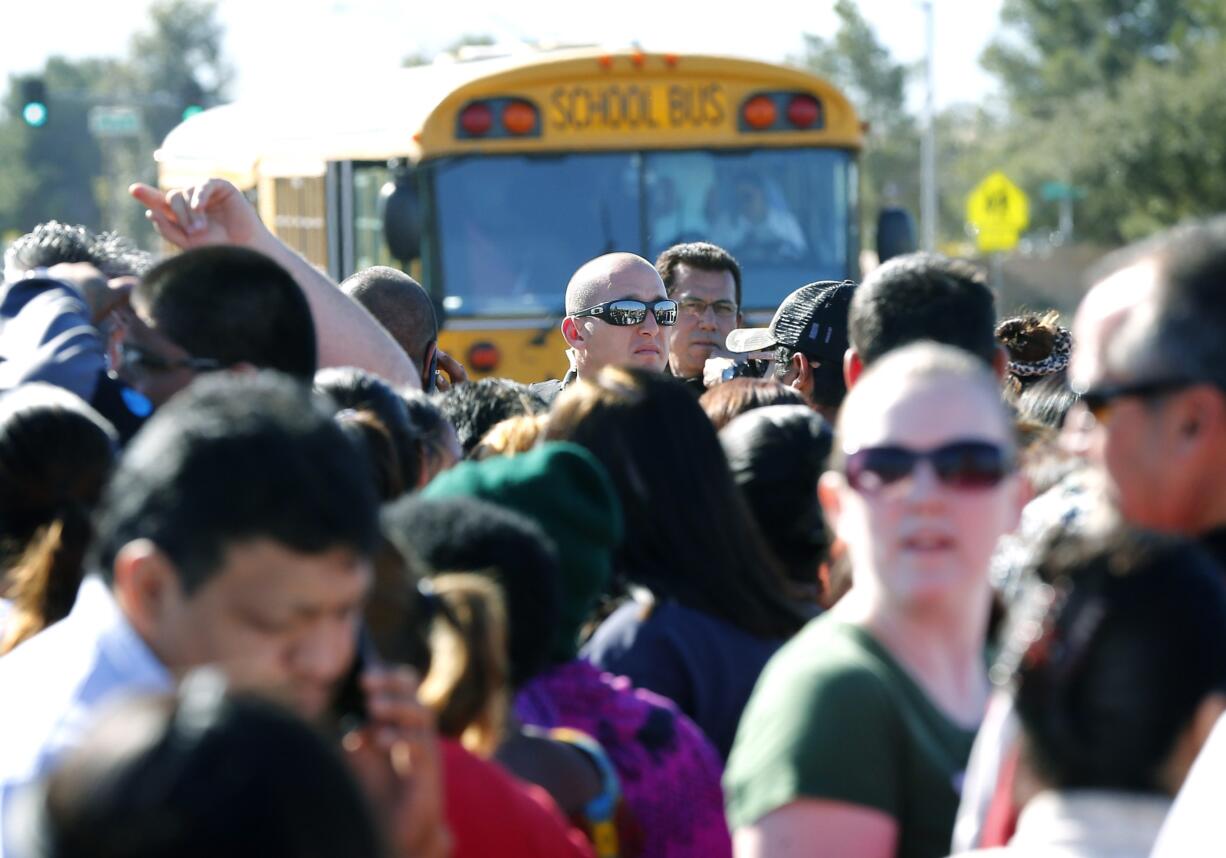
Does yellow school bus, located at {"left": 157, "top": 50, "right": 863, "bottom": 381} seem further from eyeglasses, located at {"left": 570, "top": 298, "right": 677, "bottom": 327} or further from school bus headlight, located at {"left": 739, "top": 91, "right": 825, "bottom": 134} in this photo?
eyeglasses, located at {"left": 570, "top": 298, "right": 677, "bottom": 327}

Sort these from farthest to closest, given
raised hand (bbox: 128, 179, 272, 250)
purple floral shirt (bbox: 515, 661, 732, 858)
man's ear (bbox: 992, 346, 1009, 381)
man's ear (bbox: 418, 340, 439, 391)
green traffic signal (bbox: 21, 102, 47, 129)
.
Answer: green traffic signal (bbox: 21, 102, 47, 129) → man's ear (bbox: 418, 340, 439, 391) → raised hand (bbox: 128, 179, 272, 250) → man's ear (bbox: 992, 346, 1009, 381) → purple floral shirt (bbox: 515, 661, 732, 858)

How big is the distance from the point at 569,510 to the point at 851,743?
0.72 metres

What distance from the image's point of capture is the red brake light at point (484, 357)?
1130cm

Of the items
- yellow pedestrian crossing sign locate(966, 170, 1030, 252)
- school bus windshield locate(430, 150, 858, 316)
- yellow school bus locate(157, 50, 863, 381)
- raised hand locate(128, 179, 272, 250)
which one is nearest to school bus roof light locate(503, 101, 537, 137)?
yellow school bus locate(157, 50, 863, 381)

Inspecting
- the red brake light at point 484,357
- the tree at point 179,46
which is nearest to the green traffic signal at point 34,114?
the red brake light at point 484,357

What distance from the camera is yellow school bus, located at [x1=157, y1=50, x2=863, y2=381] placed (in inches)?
447

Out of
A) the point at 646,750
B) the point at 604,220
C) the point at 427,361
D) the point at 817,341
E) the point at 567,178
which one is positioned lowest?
the point at 646,750

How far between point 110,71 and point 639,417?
9535cm

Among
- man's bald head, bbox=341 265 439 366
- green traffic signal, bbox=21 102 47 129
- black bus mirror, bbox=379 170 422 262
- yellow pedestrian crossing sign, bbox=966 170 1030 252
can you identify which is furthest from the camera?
yellow pedestrian crossing sign, bbox=966 170 1030 252

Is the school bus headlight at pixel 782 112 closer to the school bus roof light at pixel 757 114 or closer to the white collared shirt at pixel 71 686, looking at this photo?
the school bus roof light at pixel 757 114

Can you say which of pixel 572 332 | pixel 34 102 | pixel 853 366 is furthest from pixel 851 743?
pixel 34 102

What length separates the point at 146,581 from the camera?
7.84 ft

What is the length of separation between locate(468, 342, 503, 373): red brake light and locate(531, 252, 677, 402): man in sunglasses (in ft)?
14.8

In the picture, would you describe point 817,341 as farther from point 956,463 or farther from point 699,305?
point 956,463
